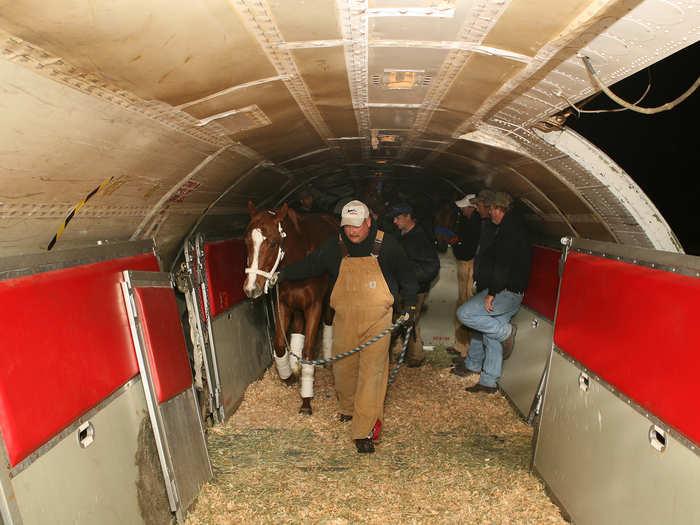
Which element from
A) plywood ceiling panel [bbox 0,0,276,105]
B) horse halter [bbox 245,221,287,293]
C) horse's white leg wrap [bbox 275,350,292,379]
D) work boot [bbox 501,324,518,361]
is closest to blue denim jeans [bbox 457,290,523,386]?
work boot [bbox 501,324,518,361]

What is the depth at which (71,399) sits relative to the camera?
2.42 m

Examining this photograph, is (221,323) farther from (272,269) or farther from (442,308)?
(442,308)

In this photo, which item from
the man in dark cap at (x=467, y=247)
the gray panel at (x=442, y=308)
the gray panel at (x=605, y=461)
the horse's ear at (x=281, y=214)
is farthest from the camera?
the gray panel at (x=442, y=308)

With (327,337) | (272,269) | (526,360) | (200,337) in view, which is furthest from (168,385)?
(526,360)

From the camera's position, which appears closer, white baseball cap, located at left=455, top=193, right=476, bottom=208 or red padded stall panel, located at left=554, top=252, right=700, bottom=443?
red padded stall panel, located at left=554, top=252, right=700, bottom=443

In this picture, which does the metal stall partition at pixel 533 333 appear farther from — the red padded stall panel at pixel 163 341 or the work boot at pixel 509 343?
the red padded stall panel at pixel 163 341

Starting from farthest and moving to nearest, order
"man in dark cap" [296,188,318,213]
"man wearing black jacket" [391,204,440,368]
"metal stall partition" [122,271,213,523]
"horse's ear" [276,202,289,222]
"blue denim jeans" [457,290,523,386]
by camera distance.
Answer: "man in dark cap" [296,188,318,213], "man wearing black jacket" [391,204,440,368], "blue denim jeans" [457,290,523,386], "horse's ear" [276,202,289,222], "metal stall partition" [122,271,213,523]

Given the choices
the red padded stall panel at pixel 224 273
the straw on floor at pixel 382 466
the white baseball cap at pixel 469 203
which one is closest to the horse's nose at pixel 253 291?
the red padded stall panel at pixel 224 273

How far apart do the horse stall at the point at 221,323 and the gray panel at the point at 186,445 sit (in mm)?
878

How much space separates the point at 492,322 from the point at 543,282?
72 cm

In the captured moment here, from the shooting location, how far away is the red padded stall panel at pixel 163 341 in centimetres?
319

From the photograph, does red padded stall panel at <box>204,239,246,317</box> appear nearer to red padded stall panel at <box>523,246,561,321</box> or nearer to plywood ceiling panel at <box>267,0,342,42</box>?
plywood ceiling panel at <box>267,0,342,42</box>

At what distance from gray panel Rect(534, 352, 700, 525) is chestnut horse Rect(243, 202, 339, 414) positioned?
99.0 inches

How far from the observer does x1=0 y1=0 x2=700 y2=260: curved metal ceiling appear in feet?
6.03
